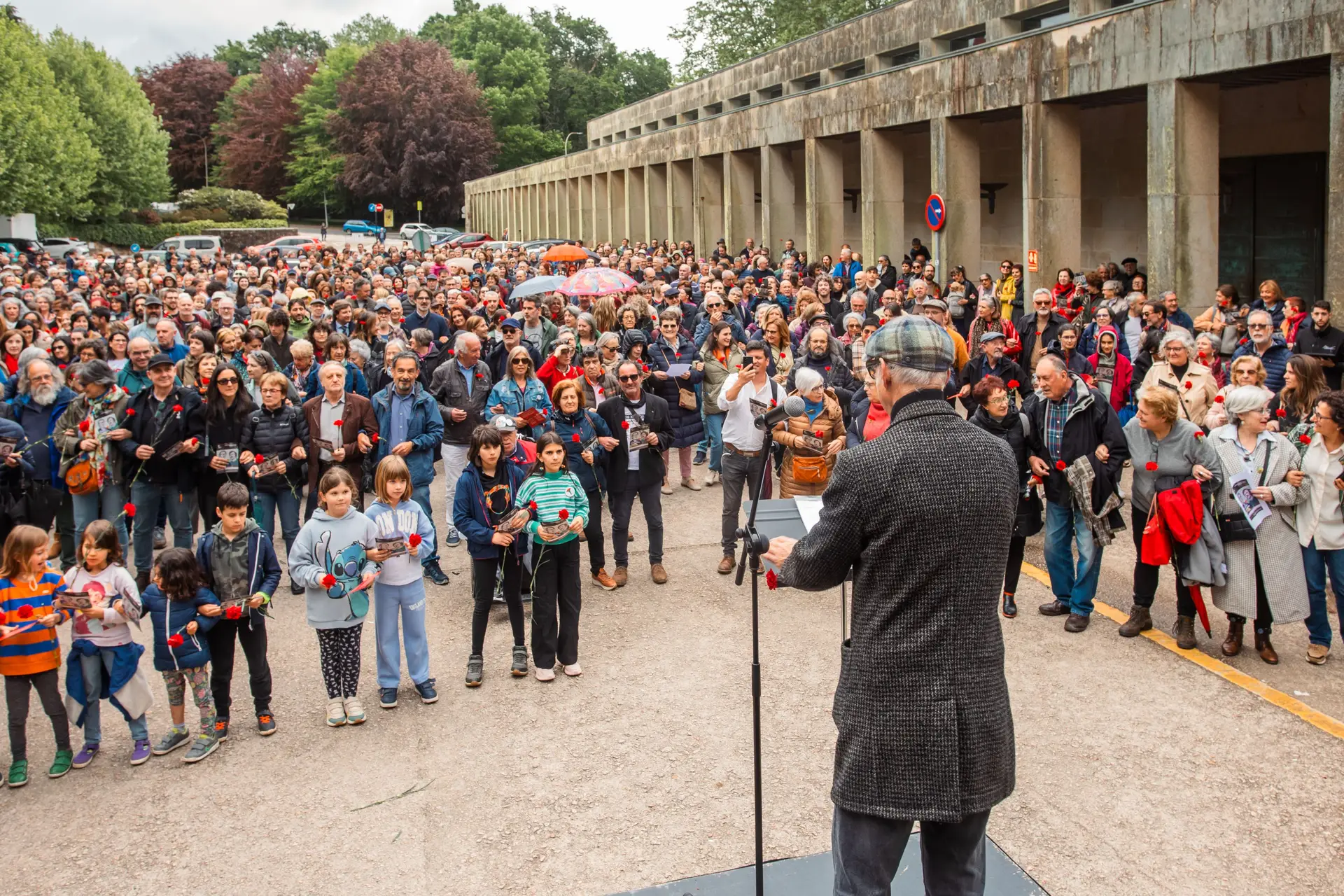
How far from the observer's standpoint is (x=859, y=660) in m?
3.85

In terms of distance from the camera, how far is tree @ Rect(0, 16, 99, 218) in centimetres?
5006

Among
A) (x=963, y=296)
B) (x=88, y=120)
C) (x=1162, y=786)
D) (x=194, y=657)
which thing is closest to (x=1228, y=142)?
(x=963, y=296)

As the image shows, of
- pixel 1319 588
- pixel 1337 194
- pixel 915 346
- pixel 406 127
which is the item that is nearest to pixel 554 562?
pixel 915 346

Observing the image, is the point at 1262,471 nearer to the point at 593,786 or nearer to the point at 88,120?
the point at 593,786

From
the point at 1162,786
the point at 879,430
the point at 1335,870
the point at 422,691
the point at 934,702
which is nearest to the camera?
the point at 934,702

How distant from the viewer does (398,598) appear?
8.04 meters

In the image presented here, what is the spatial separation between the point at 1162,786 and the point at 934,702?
3.35 m

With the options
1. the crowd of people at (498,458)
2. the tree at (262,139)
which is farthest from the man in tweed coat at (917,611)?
the tree at (262,139)

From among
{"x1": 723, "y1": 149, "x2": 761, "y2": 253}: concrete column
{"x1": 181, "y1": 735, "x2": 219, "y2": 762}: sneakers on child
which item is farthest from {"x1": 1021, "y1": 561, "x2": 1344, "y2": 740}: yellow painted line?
{"x1": 723, "y1": 149, "x2": 761, "y2": 253}: concrete column

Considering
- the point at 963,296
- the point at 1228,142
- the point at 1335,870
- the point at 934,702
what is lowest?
the point at 1335,870

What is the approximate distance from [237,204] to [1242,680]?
85542 millimetres

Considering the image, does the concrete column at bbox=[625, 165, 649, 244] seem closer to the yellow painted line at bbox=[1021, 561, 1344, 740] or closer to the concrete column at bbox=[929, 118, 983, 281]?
the concrete column at bbox=[929, 118, 983, 281]

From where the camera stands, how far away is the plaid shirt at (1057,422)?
28.8 feet

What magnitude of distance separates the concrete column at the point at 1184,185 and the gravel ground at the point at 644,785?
11.0 m
